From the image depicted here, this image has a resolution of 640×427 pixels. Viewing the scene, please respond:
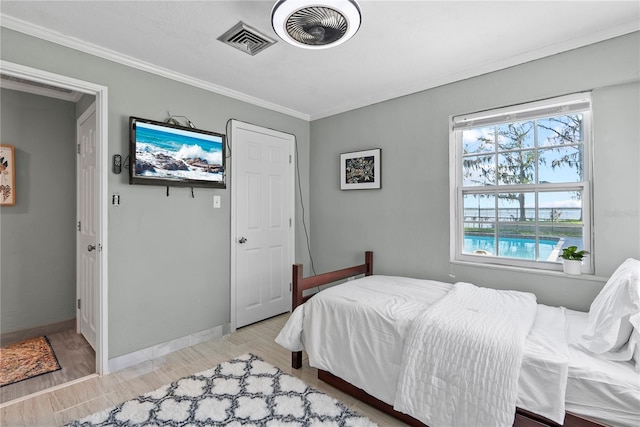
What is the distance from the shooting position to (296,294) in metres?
2.42

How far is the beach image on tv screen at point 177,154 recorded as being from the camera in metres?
2.51

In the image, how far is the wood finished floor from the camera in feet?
7.07

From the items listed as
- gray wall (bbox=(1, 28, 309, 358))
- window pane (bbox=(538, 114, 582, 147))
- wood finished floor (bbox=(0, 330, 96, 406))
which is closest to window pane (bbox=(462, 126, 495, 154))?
window pane (bbox=(538, 114, 582, 147))

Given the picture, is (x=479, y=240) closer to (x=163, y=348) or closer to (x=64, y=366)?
(x=163, y=348)

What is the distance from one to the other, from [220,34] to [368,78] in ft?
4.41

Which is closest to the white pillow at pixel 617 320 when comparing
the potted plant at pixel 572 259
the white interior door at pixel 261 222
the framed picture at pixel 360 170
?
the potted plant at pixel 572 259

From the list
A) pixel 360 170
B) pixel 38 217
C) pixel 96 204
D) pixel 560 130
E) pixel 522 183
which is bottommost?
pixel 38 217

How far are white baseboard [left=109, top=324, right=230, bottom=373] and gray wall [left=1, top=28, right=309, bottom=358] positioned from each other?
0.15 ft

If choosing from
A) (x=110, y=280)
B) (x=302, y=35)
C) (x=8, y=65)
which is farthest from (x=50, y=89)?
(x=302, y=35)

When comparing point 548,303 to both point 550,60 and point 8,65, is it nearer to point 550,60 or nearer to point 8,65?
point 550,60

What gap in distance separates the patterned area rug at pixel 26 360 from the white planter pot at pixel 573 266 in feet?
13.0

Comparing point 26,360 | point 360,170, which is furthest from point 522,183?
point 26,360

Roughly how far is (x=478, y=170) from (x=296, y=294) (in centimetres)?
193

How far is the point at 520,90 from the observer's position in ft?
8.01
